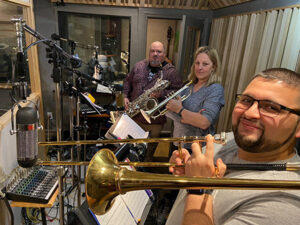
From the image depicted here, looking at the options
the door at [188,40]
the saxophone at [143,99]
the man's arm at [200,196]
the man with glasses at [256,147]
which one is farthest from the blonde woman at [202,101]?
the door at [188,40]

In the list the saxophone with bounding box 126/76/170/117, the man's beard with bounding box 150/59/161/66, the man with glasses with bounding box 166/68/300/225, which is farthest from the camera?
the man's beard with bounding box 150/59/161/66

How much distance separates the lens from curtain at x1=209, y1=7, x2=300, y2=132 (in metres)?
2.21

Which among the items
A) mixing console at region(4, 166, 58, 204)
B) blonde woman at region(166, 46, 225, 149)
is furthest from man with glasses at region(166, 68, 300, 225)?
mixing console at region(4, 166, 58, 204)

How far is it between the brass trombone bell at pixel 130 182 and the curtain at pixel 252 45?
6.74 ft

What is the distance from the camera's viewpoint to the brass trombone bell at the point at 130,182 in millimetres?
636

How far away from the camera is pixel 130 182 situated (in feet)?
2.37

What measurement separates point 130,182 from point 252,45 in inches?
110

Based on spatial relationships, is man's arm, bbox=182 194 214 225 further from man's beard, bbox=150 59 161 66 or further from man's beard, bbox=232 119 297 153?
man's beard, bbox=150 59 161 66

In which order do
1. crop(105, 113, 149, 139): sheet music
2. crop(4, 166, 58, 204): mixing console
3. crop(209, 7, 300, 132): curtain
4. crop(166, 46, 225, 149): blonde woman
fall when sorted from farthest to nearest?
crop(209, 7, 300, 132): curtain < crop(166, 46, 225, 149): blonde woman < crop(105, 113, 149, 139): sheet music < crop(4, 166, 58, 204): mixing console

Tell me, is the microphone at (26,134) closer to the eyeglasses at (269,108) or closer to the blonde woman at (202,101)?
the eyeglasses at (269,108)

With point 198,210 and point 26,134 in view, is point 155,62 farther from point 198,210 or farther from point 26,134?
point 198,210

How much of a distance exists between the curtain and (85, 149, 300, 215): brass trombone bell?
6.74 ft

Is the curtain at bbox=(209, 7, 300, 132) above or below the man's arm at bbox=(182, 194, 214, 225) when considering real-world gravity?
above

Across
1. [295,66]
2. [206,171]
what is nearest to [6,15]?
[206,171]
